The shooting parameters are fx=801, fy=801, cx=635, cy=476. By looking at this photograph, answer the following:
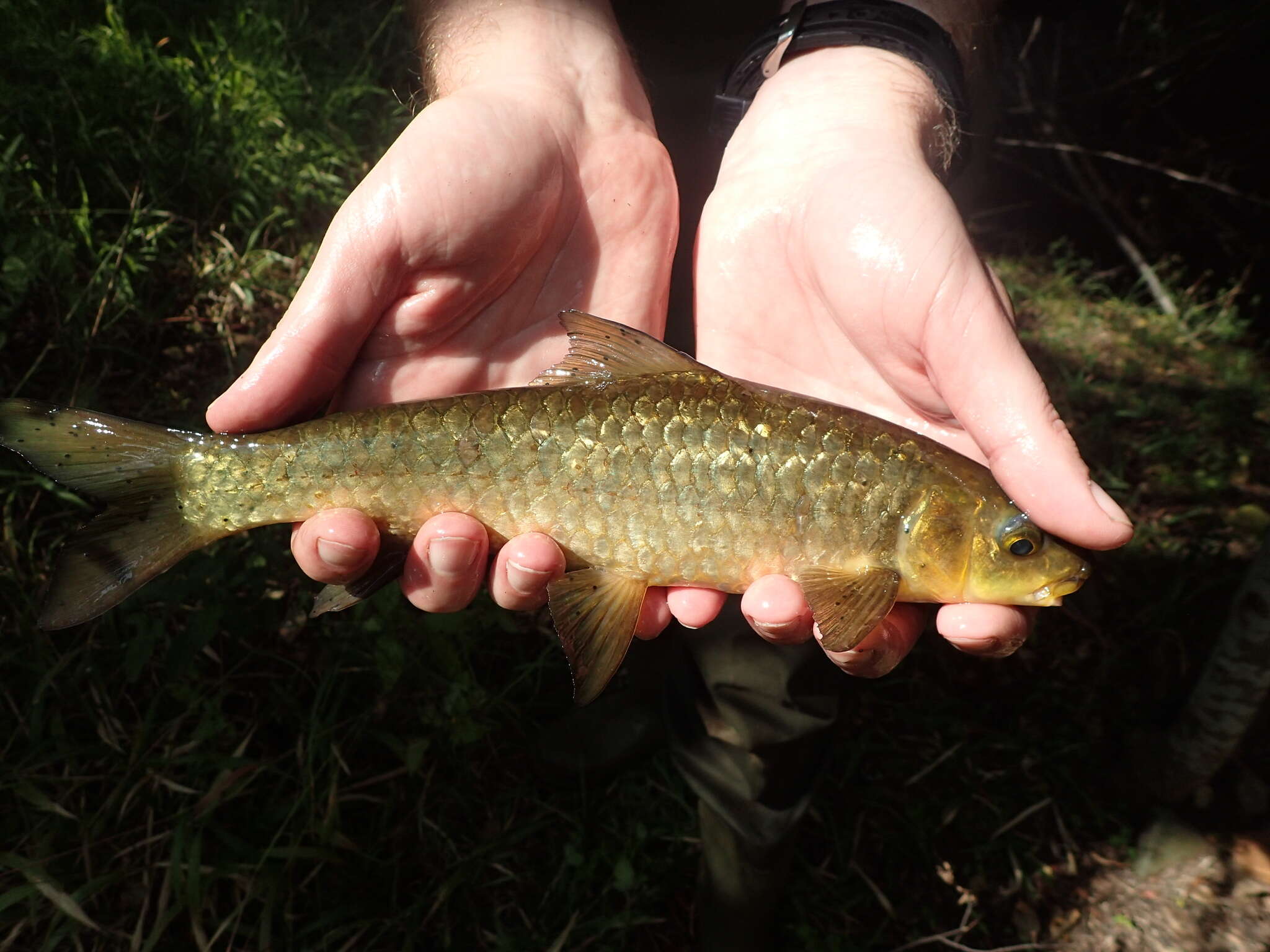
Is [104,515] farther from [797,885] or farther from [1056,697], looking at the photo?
[1056,697]

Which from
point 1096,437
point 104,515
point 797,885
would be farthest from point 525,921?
point 1096,437

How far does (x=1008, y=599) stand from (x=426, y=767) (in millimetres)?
2541

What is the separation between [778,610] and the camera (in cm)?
239

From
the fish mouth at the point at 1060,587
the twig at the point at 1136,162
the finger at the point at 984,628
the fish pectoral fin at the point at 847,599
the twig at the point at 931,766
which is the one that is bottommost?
the twig at the point at 931,766

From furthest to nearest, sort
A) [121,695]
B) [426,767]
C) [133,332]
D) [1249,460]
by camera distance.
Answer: [1249,460] → [133,332] → [426,767] → [121,695]

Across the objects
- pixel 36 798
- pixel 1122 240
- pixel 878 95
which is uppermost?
pixel 878 95

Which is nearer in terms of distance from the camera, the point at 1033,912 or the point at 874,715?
the point at 1033,912

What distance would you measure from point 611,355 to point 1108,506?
1540 mm

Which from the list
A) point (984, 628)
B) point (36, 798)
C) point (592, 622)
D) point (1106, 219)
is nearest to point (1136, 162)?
point (1106, 219)

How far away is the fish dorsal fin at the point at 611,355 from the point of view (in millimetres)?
2635

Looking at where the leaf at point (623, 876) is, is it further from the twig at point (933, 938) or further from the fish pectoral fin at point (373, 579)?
the fish pectoral fin at point (373, 579)

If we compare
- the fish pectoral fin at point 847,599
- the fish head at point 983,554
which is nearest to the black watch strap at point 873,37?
the fish head at point 983,554

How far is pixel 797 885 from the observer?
Result: 3656 mm

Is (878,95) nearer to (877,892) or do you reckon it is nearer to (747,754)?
(747,754)
